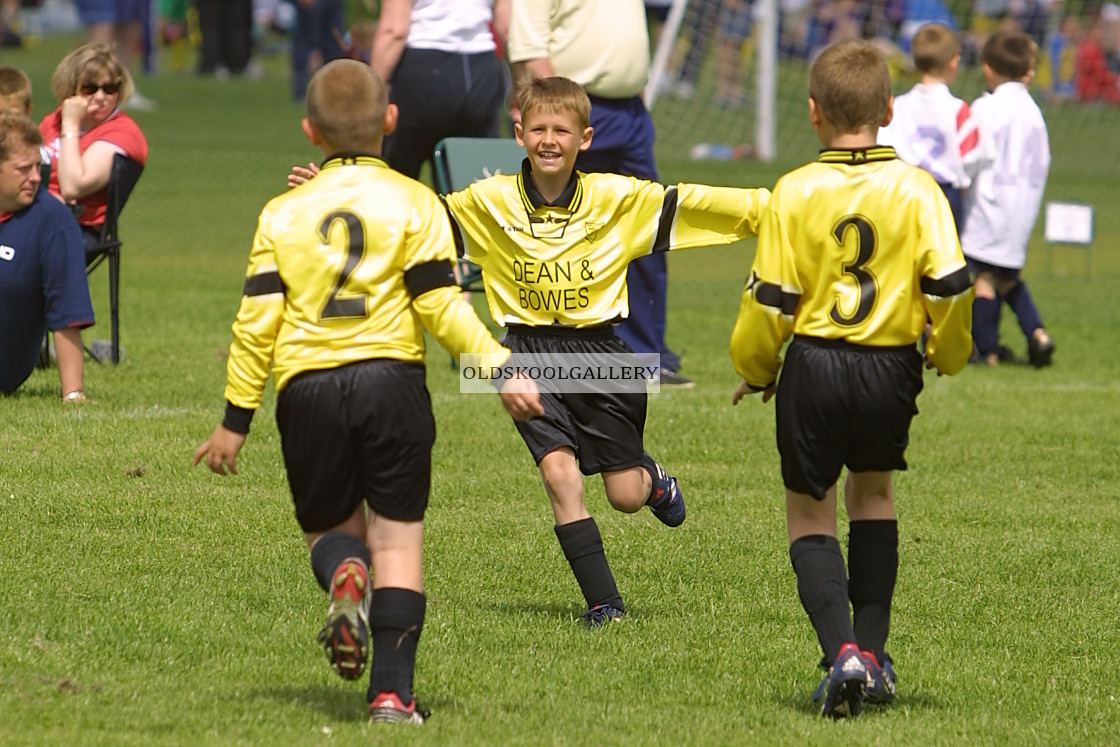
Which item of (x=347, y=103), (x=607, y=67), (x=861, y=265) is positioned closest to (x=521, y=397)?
(x=347, y=103)

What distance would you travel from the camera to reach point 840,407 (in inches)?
162

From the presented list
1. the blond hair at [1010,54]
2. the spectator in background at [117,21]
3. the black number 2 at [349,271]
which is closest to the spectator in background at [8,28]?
→ the spectator in background at [117,21]

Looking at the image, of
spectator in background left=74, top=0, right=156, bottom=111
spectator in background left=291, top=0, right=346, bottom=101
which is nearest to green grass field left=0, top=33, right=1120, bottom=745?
spectator in background left=74, top=0, right=156, bottom=111

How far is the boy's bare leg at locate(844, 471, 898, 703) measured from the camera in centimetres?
430

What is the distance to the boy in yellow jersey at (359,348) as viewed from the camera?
389 centimetres

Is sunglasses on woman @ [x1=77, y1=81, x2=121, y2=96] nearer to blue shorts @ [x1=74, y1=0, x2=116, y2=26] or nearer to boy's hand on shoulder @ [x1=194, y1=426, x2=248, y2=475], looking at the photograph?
boy's hand on shoulder @ [x1=194, y1=426, x2=248, y2=475]

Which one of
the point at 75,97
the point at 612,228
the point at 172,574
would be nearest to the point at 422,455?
the point at 612,228

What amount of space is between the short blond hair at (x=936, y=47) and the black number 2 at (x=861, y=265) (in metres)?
6.24

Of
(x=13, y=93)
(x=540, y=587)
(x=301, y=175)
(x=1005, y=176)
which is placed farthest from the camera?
(x=1005, y=176)

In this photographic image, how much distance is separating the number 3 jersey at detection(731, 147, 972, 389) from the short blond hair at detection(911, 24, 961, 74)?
6.10m

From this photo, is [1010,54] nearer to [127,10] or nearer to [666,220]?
[666,220]

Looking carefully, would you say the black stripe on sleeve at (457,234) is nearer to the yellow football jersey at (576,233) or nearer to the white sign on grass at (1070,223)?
the yellow football jersey at (576,233)

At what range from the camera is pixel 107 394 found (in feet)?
26.3

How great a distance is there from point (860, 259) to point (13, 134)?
15.4 ft
